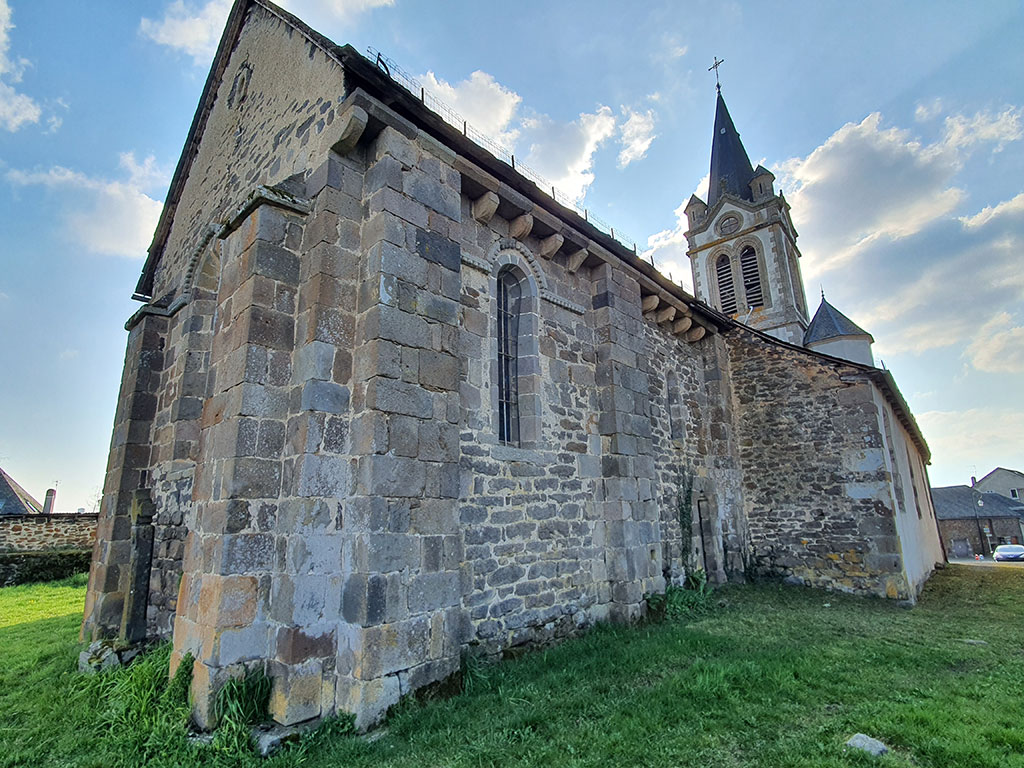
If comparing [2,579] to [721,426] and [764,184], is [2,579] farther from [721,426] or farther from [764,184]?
[764,184]

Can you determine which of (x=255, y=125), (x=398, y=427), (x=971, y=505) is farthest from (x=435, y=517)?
(x=971, y=505)

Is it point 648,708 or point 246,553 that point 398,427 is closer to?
A: point 246,553

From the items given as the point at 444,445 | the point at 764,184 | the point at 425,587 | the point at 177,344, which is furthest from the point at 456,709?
the point at 764,184

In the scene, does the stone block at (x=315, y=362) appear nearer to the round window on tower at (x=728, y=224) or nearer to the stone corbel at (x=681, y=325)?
the stone corbel at (x=681, y=325)

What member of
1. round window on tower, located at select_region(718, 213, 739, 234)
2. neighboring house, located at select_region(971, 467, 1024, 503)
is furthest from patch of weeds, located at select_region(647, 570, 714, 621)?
neighboring house, located at select_region(971, 467, 1024, 503)

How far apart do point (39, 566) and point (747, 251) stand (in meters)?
28.0

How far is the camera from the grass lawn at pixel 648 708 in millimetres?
3656

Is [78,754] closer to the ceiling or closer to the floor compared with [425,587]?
closer to the floor

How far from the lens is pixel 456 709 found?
14.3 ft

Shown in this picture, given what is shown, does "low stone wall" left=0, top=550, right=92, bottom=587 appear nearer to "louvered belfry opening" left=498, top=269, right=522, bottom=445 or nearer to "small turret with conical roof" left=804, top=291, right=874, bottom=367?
"louvered belfry opening" left=498, top=269, right=522, bottom=445

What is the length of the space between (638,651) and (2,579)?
51.5 ft

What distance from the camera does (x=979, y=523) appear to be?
3825cm

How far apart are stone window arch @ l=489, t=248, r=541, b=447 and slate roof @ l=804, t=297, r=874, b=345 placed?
598 inches

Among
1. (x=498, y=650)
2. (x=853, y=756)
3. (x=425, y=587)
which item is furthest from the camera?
(x=498, y=650)
